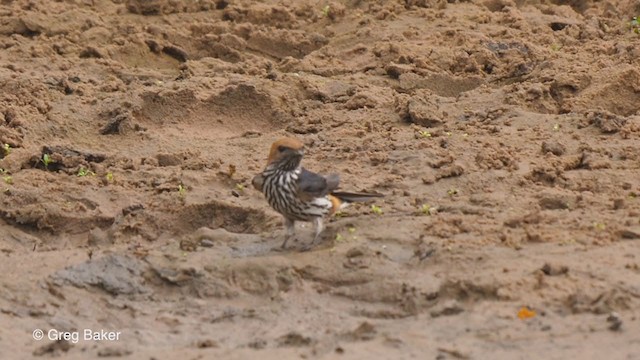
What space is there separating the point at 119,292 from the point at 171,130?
284 cm

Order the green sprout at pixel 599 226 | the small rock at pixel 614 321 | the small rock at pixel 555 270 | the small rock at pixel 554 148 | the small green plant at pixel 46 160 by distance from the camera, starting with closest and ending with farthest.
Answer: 1. the small rock at pixel 614 321
2. the small rock at pixel 555 270
3. the green sprout at pixel 599 226
4. the small rock at pixel 554 148
5. the small green plant at pixel 46 160

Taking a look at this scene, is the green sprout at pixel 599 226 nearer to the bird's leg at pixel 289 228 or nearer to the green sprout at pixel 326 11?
the bird's leg at pixel 289 228

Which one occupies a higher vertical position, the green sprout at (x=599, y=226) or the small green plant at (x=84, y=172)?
the green sprout at (x=599, y=226)

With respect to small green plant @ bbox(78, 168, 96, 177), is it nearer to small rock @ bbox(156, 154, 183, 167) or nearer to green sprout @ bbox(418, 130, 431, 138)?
small rock @ bbox(156, 154, 183, 167)

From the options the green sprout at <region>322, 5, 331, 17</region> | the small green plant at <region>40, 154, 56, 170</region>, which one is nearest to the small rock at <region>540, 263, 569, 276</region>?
the small green plant at <region>40, 154, 56, 170</region>

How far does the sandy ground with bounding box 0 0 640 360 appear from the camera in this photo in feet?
25.9

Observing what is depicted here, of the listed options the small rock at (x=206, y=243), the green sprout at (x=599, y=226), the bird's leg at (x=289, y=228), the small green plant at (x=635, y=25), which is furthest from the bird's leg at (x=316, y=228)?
the small green plant at (x=635, y=25)

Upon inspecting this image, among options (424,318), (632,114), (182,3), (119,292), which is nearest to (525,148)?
(632,114)

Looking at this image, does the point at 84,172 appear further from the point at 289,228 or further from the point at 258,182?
the point at 289,228

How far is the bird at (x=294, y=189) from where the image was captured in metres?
8.85

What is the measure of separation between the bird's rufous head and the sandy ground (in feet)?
1.65

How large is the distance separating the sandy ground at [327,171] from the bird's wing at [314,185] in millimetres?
310

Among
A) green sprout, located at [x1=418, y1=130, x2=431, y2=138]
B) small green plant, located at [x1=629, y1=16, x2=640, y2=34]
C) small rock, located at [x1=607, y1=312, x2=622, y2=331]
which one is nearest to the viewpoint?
small rock, located at [x1=607, y1=312, x2=622, y2=331]

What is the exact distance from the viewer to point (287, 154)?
896 centimetres
